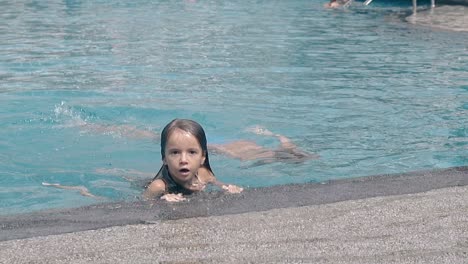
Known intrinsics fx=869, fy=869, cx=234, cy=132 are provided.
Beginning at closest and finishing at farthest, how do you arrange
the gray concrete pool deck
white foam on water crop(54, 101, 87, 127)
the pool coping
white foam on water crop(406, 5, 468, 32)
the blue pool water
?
the gray concrete pool deck → the pool coping → the blue pool water → white foam on water crop(54, 101, 87, 127) → white foam on water crop(406, 5, 468, 32)

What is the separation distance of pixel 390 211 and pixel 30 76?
7.73 metres

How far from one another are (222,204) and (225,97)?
210 inches

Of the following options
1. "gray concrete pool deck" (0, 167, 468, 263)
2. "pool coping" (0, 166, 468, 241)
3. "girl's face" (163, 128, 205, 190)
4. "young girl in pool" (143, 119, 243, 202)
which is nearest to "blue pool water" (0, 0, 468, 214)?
"young girl in pool" (143, 119, 243, 202)

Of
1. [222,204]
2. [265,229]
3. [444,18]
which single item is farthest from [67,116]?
[444,18]

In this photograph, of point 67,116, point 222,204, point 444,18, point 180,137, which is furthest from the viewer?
point 444,18

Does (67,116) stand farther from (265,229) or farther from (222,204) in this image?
(265,229)

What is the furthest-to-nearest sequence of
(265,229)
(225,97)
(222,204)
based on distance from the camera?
(225,97) → (222,204) → (265,229)

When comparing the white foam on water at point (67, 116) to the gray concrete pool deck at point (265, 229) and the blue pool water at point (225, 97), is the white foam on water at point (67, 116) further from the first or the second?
the gray concrete pool deck at point (265, 229)

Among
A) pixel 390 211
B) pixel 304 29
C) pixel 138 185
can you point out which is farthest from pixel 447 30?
pixel 390 211

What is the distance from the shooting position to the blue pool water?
7395mm

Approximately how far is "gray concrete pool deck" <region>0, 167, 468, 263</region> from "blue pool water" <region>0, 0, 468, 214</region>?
196 cm

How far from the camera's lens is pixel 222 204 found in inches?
187

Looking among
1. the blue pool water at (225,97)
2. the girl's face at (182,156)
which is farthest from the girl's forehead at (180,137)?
the blue pool water at (225,97)

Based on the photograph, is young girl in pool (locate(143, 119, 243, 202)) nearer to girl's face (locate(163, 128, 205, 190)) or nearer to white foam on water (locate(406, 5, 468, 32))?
girl's face (locate(163, 128, 205, 190))
